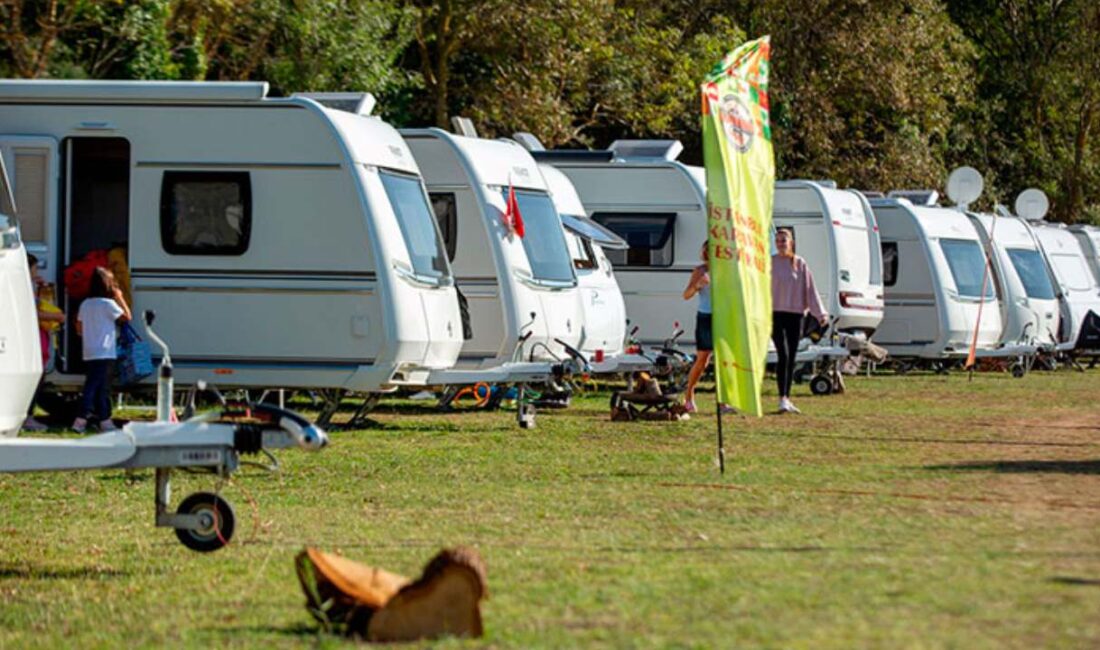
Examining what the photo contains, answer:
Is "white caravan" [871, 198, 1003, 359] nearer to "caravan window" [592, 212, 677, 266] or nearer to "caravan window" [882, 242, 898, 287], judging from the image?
"caravan window" [882, 242, 898, 287]

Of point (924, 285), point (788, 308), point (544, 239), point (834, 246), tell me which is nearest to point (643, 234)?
point (834, 246)

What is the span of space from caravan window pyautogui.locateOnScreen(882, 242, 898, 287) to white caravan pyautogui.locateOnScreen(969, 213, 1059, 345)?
5.93 ft

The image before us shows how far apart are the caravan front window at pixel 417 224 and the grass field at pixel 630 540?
149cm

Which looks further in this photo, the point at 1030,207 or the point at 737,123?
the point at 1030,207

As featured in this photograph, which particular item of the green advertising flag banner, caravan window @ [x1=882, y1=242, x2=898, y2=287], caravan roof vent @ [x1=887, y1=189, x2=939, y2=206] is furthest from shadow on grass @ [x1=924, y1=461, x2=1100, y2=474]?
caravan roof vent @ [x1=887, y1=189, x2=939, y2=206]

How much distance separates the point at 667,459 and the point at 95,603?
693 centimetres

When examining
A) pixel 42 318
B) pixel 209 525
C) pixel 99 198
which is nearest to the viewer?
pixel 209 525

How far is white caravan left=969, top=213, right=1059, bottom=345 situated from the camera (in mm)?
33250

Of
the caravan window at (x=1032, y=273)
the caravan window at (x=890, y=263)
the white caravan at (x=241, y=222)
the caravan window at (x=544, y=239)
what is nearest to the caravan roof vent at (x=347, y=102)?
the white caravan at (x=241, y=222)

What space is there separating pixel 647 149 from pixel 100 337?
1076 cm

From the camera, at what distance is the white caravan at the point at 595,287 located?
21703 millimetres

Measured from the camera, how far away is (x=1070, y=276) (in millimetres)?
37875

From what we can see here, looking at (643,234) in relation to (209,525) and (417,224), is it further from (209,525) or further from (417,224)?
(209,525)

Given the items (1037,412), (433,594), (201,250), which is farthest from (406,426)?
(433,594)
